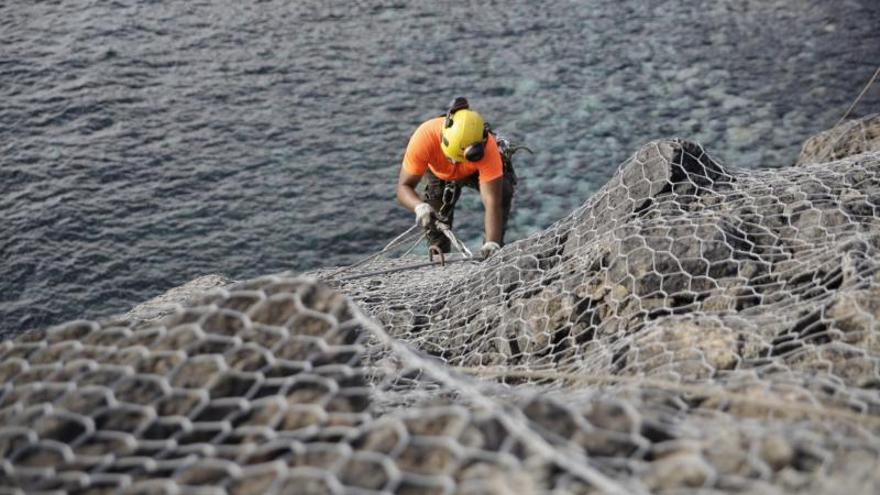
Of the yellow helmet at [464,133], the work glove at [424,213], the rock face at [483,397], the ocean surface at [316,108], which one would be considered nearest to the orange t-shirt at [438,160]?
the yellow helmet at [464,133]

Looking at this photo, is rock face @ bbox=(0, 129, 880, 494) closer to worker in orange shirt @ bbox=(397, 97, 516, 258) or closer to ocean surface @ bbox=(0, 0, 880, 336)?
worker in orange shirt @ bbox=(397, 97, 516, 258)

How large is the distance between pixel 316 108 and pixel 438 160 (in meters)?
6.02

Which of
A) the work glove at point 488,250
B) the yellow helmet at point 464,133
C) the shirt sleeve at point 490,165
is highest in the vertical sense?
the yellow helmet at point 464,133

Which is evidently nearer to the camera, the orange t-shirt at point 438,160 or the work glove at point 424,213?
the work glove at point 424,213

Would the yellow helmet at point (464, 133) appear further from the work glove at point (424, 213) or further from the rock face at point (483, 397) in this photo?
the rock face at point (483, 397)

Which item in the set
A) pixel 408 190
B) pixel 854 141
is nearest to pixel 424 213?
pixel 408 190

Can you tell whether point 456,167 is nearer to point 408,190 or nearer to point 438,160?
point 438,160

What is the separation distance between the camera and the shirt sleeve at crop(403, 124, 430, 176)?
8.18 meters

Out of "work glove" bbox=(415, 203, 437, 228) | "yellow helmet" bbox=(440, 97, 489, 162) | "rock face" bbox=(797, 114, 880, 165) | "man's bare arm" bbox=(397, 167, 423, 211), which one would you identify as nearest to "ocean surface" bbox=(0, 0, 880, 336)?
"man's bare arm" bbox=(397, 167, 423, 211)

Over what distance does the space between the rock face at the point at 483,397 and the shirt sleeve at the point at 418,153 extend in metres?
3.11

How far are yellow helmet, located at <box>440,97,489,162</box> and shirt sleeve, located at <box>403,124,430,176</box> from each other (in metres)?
0.35

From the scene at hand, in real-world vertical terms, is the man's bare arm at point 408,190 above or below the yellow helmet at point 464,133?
below

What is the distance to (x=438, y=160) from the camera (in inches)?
329

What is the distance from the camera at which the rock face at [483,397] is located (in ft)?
8.93
